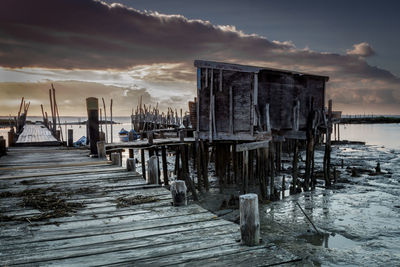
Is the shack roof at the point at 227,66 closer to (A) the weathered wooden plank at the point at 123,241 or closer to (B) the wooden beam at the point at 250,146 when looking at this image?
(B) the wooden beam at the point at 250,146

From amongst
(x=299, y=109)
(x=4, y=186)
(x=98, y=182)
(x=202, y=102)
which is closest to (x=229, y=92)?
(x=202, y=102)

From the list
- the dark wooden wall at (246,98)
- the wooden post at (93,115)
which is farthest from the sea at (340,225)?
the wooden post at (93,115)

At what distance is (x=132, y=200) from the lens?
5.90 m

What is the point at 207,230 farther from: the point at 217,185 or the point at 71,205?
the point at 217,185

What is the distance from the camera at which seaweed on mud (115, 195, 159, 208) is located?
224 inches

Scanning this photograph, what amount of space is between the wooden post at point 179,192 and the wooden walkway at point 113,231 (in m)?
0.19

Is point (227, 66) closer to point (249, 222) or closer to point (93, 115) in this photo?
point (93, 115)

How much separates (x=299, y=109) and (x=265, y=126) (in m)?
3.63

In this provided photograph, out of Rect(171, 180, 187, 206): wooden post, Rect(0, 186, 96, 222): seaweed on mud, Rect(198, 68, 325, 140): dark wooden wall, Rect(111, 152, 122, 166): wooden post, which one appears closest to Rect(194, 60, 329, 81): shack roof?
Rect(198, 68, 325, 140): dark wooden wall

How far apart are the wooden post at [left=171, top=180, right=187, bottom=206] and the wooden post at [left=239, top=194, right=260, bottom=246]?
66.9 inches

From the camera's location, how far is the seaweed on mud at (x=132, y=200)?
18.6ft

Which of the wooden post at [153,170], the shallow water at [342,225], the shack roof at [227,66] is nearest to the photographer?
the wooden post at [153,170]

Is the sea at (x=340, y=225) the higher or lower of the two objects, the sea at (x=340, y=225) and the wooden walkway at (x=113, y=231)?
the lower

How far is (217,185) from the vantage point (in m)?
17.4
